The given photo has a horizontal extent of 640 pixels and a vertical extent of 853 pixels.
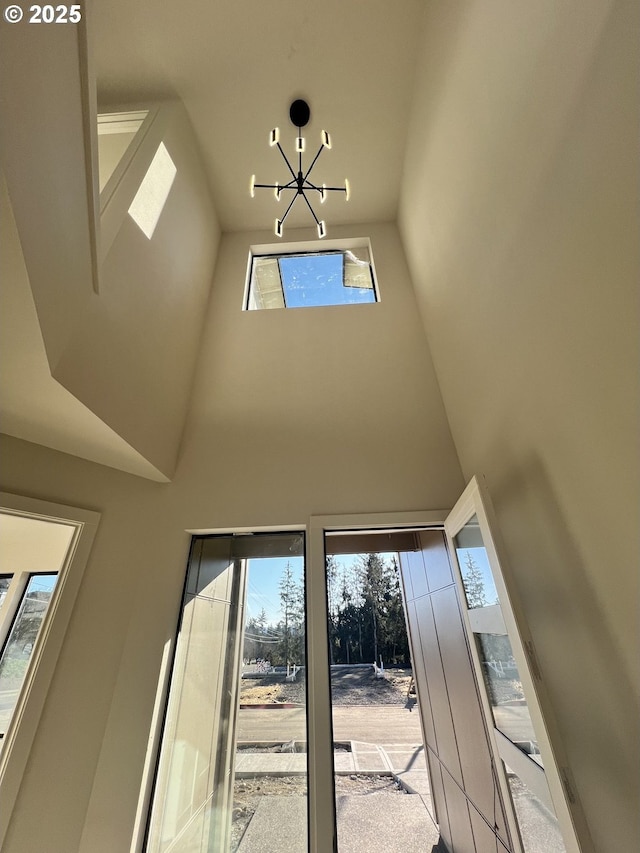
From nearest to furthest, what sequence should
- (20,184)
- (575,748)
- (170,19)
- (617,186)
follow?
1. (617,186)
2. (20,184)
3. (575,748)
4. (170,19)

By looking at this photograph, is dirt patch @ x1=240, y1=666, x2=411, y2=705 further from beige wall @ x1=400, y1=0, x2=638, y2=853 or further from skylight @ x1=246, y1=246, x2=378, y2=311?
skylight @ x1=246, y1=246, x2=378, y2=311

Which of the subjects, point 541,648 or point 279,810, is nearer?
point 541,648

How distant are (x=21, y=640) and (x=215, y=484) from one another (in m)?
2.41

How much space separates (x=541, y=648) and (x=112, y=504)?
103 inches

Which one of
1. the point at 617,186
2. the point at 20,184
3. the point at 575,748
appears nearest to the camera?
the point at 617,186

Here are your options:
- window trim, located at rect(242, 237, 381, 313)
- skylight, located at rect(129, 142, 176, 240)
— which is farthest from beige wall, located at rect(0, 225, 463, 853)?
skylight, located at rect(129, 142, 176, 240)

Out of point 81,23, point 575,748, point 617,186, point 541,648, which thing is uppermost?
point 81,23

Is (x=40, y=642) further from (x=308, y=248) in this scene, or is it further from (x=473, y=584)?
(x=308, y=248)

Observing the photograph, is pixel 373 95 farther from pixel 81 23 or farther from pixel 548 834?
pixel 548 834

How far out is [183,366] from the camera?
2930 millimetres

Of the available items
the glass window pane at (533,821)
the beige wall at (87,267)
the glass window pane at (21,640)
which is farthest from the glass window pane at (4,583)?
the glass window pane at (533,821)

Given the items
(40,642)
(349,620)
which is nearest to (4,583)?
(40,642)

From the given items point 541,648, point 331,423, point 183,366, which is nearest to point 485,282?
point 331,423

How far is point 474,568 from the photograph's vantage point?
6.35 feet
